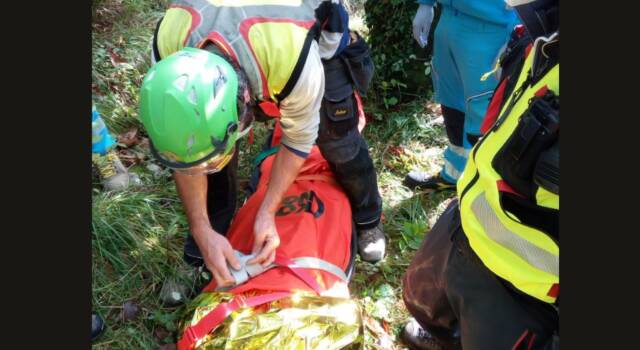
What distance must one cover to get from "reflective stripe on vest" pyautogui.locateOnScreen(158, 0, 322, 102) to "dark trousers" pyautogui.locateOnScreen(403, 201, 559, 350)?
0.89m

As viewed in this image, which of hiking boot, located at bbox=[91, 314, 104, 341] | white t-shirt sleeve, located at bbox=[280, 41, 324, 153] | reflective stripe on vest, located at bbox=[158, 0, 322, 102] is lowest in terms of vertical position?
hiking boot, located at bbox=[91, 314, 104, 341]

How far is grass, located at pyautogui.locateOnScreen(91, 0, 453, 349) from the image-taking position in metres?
3.03

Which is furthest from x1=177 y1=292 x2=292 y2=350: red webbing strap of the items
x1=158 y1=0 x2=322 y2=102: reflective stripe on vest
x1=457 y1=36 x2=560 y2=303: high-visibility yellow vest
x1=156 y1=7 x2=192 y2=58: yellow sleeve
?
x1=156 y1=7 x2=192 y2=58: yellow sleeve

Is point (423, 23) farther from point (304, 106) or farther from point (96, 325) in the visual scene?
point (96, 325)

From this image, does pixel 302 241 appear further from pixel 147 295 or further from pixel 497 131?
pixel 497 131

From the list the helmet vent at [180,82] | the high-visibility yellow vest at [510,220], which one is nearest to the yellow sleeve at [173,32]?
the helmet vent at [180,82]

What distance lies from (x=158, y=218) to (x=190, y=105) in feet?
5.70

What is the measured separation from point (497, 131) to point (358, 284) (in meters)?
1.79

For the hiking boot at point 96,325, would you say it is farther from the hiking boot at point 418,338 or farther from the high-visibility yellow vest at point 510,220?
the high-visibility yellow vest at point 510,220

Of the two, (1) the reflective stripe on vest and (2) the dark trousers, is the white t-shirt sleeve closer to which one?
(1) the reflective stripe on vest

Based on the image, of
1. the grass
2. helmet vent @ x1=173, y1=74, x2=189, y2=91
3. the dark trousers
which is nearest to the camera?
the dark trousers

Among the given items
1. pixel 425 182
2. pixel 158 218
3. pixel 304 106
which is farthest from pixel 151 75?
pixel 425 182

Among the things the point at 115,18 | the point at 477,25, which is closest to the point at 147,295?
the point at 477,25

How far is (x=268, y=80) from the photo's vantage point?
88.2 inches
